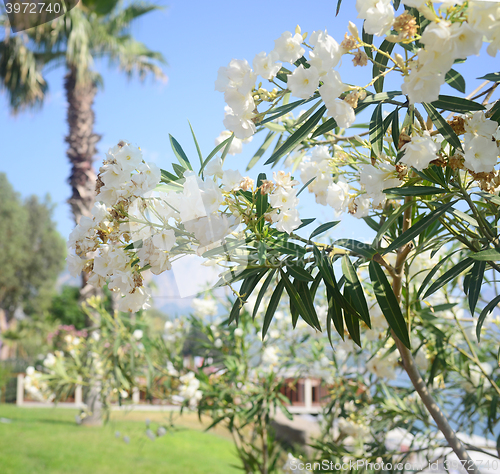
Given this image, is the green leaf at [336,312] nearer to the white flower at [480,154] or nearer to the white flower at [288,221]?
the white flower at [288,221]

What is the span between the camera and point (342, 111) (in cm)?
54

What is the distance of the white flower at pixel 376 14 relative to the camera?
0.50 meters

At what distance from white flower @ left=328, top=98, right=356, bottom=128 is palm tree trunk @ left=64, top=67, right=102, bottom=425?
5.41 m

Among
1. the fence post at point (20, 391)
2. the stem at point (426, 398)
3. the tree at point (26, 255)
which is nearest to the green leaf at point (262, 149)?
the stem at point (426, 398)

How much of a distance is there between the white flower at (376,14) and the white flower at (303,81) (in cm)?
8

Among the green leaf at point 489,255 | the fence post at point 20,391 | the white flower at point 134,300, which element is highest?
the green leaf at point 489,255

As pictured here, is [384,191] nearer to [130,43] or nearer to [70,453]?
[70,453]

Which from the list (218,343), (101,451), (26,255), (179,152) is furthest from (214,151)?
(26,255)

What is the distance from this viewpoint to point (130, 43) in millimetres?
7410

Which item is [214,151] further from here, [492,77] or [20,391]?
[20,391]

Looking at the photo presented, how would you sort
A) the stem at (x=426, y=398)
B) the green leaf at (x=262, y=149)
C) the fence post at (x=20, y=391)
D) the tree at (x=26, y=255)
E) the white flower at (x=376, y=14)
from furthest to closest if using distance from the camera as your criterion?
the tree at (x=26, y=255) < the fence post at (x=20, y=391) < the green leaf at (x=262, y=149) < the stem at (x=426, y=398) < the white flower at (x=376, y=14)

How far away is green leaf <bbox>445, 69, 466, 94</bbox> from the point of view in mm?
586

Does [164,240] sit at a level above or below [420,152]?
below

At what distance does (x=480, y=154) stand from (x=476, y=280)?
24 centimetres
